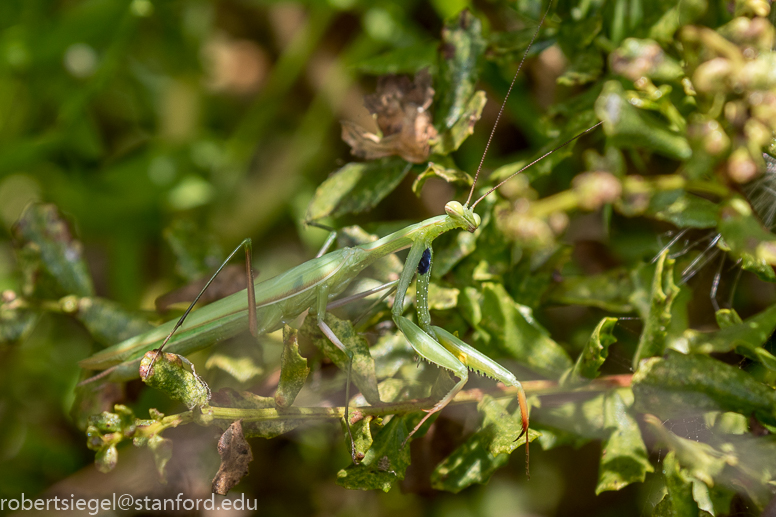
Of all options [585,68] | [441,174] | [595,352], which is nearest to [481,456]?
[595,352]

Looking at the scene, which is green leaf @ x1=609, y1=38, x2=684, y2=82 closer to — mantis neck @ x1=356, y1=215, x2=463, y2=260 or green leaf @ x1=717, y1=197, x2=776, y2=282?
green leaf @ x1=717, y1=197, x2=776, y2=282

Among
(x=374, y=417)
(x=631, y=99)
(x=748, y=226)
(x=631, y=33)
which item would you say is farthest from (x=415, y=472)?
(x=631, y=33)

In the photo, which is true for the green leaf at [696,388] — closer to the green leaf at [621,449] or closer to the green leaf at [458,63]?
the green leaf at [621,449]

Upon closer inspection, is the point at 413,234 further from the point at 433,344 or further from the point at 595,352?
the point at 595,352

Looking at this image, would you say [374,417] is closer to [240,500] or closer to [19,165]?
[240,500]

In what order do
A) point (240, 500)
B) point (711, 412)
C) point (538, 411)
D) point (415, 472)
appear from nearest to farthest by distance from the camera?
point (711, 412)
point (538, 411)
point (415, 472)
point (240, 500)

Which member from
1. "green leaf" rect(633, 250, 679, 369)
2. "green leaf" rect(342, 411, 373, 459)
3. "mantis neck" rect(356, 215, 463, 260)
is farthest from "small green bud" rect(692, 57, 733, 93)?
"green leaf" rect(342, 411, 373, 459)

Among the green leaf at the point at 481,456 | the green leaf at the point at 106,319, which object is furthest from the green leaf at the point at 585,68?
the green leaf at the point at 106,319

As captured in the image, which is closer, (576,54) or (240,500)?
(576,54)
